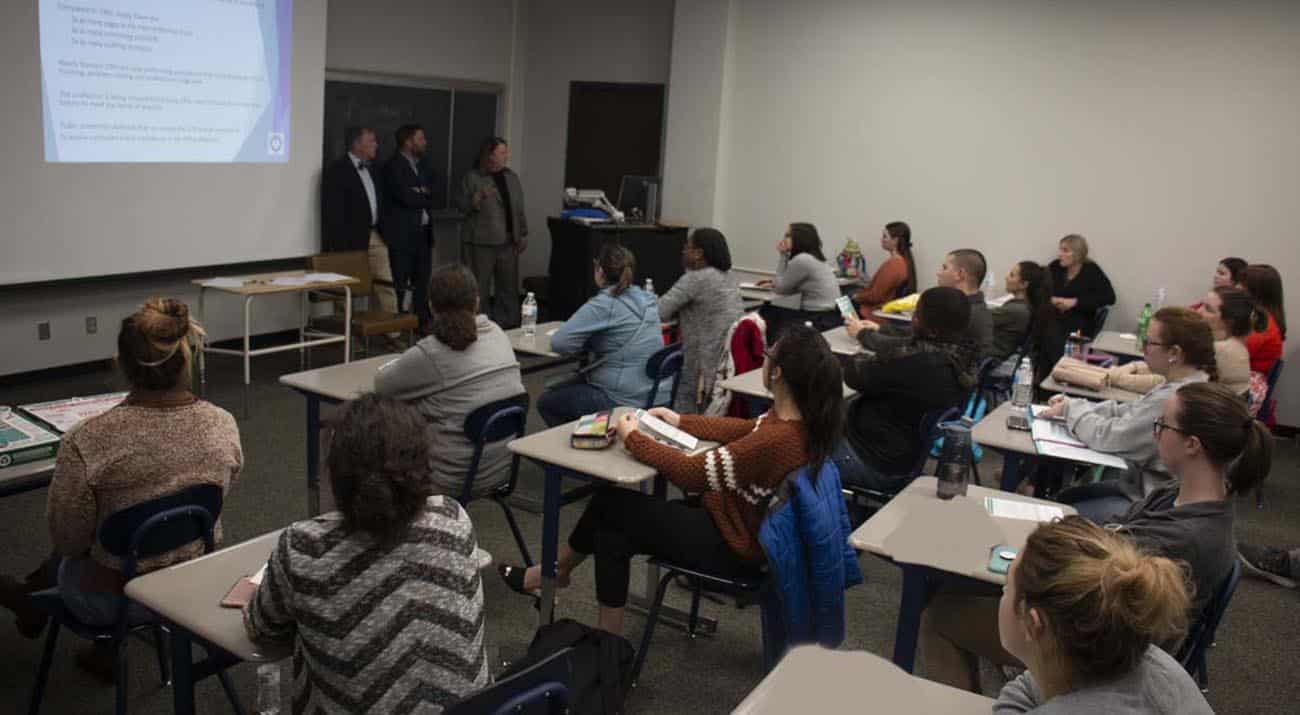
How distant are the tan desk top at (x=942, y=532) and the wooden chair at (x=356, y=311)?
465 cm

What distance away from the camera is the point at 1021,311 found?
19.2ft

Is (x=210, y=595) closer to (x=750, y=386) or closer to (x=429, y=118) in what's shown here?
(x=750, y=386)

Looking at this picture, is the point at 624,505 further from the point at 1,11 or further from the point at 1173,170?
the point at 1173,170

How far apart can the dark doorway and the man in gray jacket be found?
1283 millimetres

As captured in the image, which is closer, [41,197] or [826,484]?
[826,484]

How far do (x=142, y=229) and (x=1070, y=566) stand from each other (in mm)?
5933

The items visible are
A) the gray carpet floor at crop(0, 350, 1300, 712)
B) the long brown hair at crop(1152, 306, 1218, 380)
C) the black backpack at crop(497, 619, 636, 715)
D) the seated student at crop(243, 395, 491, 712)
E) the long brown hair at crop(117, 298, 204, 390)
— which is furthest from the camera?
the long brown hair at crop(1152, 306, 1218, 380)

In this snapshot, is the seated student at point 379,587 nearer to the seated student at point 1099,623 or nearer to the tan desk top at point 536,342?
the seated student at point 1099,623

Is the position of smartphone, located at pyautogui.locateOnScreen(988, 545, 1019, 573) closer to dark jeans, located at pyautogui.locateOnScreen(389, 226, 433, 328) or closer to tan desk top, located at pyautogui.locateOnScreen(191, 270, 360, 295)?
tan desk top, located at pyautogui.locateOnScreen(191, 270, 360, 295)

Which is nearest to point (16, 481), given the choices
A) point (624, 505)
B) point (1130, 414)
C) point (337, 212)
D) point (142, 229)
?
point (624, 505)

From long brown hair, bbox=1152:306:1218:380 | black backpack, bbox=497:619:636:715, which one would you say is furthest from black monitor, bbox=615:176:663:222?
black backpack, bbox=497:619:636:715

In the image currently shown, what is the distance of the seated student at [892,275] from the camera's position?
7348 mm

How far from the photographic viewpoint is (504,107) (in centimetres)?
979

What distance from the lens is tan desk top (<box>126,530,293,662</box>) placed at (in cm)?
209
